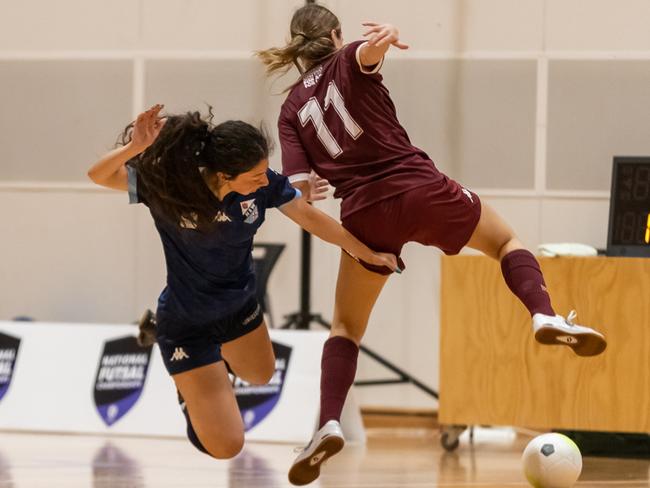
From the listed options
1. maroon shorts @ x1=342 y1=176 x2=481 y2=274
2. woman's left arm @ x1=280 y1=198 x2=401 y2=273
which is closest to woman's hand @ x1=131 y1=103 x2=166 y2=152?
woman's left arm @ x1=280 y1=198 x2=401 y2=273

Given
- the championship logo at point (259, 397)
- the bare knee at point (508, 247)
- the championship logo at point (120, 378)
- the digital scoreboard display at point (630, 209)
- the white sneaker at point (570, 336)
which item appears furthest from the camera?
the championship logo at point (120, 378)

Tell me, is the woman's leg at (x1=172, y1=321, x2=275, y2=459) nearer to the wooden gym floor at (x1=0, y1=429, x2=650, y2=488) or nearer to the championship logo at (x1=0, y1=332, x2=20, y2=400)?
the wooden gym floor at (x1=0, y1=429, x2=650, y2=488)

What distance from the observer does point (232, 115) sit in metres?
7.80

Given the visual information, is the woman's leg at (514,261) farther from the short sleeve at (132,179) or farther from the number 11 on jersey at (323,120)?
the short sleeve at (132,179)

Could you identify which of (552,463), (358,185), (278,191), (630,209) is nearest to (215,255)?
(278,191)

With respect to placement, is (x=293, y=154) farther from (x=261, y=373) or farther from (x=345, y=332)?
(x=261, y=373)

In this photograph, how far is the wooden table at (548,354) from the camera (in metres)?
5.92

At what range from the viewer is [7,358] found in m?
7.23

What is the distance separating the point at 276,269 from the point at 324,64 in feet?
12.3

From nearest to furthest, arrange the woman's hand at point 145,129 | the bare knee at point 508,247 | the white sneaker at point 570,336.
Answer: the woman's hand at point 145,129
the white sneaker at point 570,336
the bare knee at point 508,247

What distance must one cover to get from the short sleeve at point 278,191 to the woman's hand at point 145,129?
19.5 inches

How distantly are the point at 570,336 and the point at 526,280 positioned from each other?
32 cm

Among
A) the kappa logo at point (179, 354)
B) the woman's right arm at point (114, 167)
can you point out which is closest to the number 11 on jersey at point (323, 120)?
the woman's right arm at point (114, 167)

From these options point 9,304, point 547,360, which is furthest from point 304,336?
point 9,304
